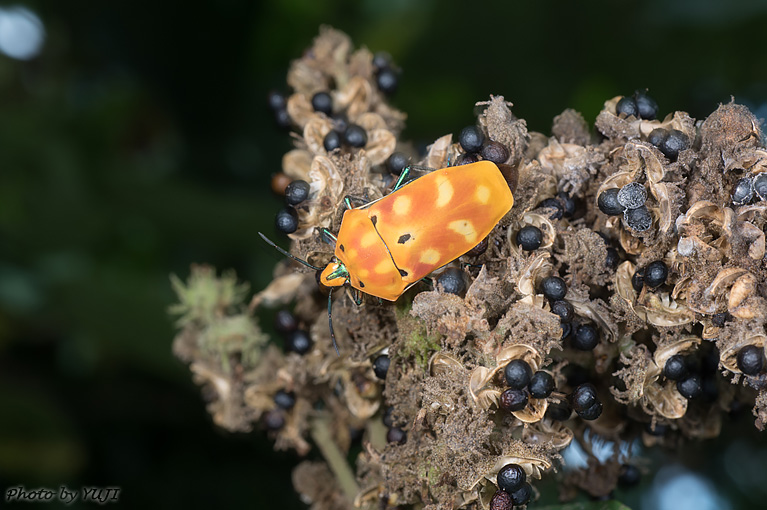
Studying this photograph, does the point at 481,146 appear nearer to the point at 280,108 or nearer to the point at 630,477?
the point at 280,108

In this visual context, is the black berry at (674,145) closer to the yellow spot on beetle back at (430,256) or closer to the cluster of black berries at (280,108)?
the yellow spot on beetle back at (430,256)

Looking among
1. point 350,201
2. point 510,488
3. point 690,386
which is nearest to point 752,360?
point 690,386

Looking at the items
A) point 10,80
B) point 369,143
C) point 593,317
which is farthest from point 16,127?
point 593,317

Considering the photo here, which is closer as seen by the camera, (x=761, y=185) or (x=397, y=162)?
(x=761, y=185)

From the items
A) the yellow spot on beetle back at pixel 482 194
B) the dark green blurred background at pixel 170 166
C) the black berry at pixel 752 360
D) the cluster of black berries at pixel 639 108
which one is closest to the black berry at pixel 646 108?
the cluster of black berries at pixel 639 108

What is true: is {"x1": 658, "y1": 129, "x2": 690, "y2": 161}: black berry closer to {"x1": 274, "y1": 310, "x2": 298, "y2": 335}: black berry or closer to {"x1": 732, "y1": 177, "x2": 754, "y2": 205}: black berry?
{"x1": 732, "y1": 177, "x2": 754, "y2": 205}: black berry

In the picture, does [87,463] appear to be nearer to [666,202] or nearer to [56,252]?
[56,252]

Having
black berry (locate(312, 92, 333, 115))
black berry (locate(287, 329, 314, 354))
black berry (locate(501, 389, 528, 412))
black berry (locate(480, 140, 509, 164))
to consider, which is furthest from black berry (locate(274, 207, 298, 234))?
black berry (locate(501, 389, 528, 412))
